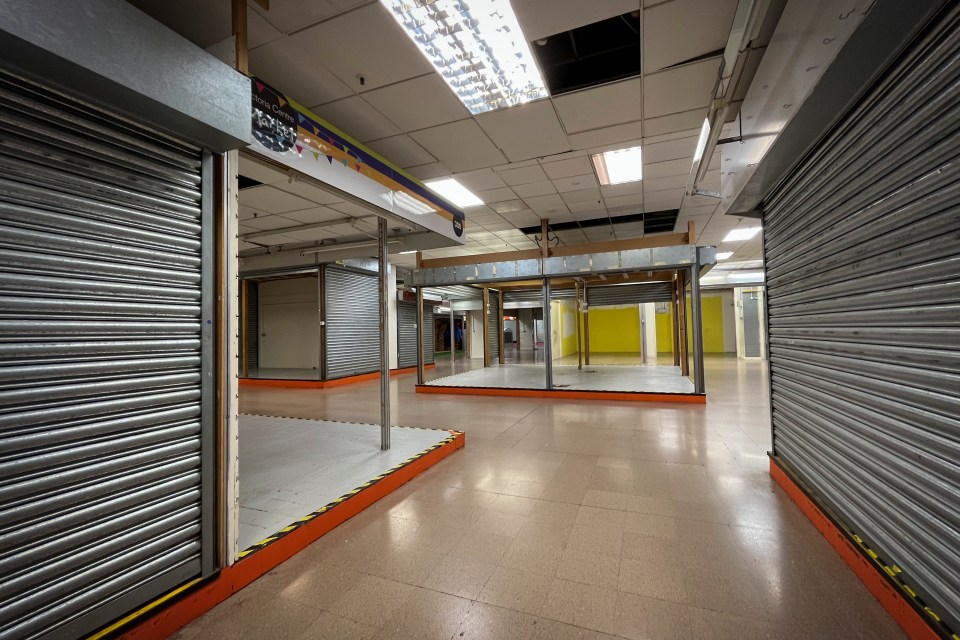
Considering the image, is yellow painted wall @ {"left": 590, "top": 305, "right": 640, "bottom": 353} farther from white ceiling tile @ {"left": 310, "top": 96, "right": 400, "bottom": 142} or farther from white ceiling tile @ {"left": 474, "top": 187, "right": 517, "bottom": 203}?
white ceiling tile @ {"left": 310, "top": 96, "right": 400, "bottom": 142}

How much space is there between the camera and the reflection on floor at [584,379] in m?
7.71

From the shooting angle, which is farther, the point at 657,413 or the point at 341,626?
the point at 657,413

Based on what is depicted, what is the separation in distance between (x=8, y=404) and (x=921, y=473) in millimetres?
3462

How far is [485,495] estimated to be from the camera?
306cm

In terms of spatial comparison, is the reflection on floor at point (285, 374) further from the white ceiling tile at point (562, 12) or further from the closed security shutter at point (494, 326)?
the white ceiling tile at point (562, 12)

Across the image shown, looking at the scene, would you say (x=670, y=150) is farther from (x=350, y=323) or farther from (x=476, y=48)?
(x=350, y=323)

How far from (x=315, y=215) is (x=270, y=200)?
2.99 feet

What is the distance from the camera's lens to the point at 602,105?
11.9ft

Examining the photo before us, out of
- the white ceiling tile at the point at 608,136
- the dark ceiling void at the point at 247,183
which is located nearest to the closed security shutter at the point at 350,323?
the dark ceiling void at the point at 247,183

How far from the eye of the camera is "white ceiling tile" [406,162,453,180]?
16.2 ft

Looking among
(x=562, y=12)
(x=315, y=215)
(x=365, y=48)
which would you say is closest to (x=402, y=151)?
(x=365, y=48)

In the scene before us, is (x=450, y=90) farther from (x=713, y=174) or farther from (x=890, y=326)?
(x=713, y=174)

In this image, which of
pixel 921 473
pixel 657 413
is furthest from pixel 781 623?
pixel 657 413

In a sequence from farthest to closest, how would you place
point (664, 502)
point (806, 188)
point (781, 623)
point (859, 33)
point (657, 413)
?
point (657, 413)
point (664, 502)
point (806, 188)
point (781, 623)
point (859, 33)
